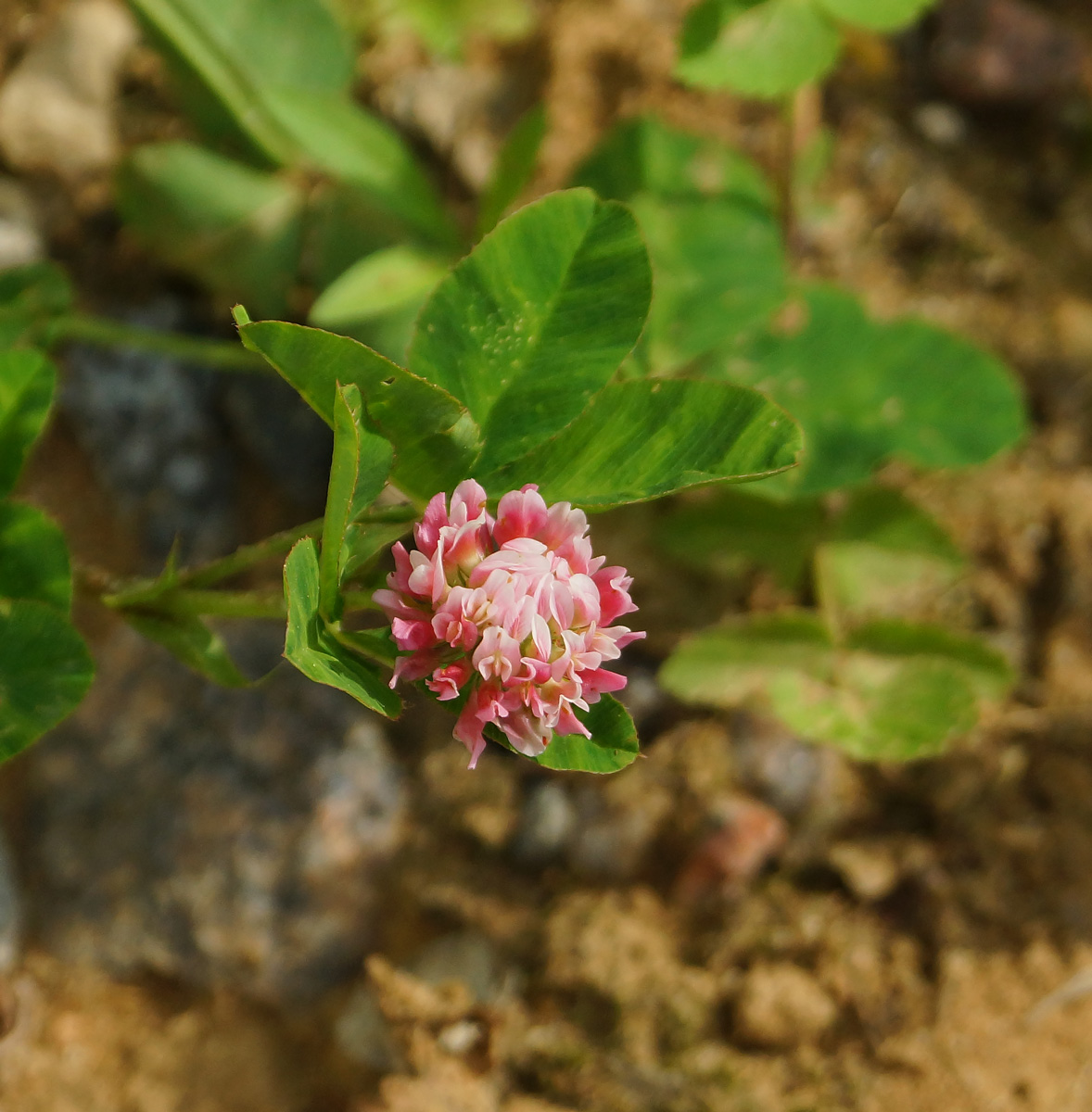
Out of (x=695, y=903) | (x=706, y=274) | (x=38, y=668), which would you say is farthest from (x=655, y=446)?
(x=695, y=903)

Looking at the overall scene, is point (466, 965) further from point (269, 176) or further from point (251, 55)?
point (251, 55)

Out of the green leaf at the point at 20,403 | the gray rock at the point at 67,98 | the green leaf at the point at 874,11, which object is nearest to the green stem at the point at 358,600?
the green leaf at the point at 20,403

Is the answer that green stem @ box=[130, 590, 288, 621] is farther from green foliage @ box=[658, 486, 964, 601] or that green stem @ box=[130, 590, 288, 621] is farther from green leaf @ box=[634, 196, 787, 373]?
green foliage @ box=[658, 486, 964, 601]

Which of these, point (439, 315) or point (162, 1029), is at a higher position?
point (439, 315)

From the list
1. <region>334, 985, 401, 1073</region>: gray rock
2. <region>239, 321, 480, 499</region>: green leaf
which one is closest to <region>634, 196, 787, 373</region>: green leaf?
<region>239, 321, 480, 499</region>: green leaf

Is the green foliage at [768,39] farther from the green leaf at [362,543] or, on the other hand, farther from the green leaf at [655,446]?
→ the green leaf at [362,543]

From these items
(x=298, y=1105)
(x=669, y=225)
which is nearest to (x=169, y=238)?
(x=669, y=225)

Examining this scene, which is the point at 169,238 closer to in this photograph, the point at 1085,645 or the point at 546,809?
the point at 546,809
